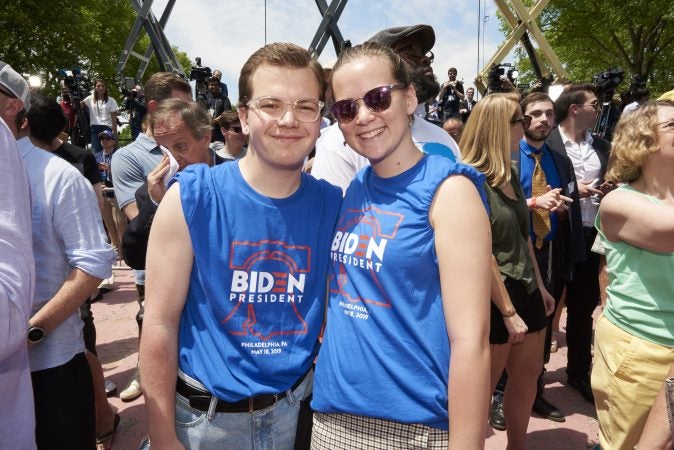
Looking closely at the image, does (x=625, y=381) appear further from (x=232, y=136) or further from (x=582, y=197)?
(x=232, y=136)

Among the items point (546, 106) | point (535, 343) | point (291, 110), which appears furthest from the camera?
point (546, 106)

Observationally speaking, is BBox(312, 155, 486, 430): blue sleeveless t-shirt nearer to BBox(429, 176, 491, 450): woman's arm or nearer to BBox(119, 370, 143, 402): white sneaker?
BBox(429, 176, 491, 450): woman's arm

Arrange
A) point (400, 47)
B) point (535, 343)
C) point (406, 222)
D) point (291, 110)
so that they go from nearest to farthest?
point (406, 222) → point (291, 110) → point (400, 47) → point (535, 343)

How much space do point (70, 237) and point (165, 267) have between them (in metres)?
0.79

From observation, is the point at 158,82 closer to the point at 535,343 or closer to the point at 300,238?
the point at 300,238

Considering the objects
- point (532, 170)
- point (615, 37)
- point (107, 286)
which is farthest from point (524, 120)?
point (615, 37)

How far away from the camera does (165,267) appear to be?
1312 mm

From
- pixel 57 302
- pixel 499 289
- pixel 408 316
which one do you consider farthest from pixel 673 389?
pixel 57 302

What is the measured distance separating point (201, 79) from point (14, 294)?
31.1 ft

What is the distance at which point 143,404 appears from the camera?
135 inches

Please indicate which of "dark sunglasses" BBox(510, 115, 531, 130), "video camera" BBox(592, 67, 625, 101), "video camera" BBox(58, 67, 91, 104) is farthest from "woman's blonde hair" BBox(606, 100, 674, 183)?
"video camera" BBox(58, 67, 91, 104)

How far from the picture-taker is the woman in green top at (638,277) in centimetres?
190

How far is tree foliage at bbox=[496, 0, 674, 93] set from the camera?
20859mm

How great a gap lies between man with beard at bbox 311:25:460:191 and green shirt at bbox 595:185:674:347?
0.87 metres
